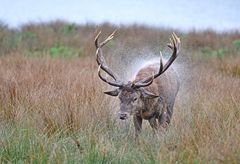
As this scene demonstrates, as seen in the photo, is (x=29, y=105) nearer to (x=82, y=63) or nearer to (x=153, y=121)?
(x=153, y=121)

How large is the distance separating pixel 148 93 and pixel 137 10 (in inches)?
878

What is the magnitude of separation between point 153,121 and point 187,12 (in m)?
21.8

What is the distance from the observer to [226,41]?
18219 millimetres

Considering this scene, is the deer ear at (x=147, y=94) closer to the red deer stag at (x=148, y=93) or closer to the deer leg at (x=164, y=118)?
the red deer stag at (x=148, y=93)

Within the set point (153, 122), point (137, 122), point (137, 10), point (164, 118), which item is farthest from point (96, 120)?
point (137, 10)

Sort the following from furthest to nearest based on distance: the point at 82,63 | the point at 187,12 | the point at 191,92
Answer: the point at 187,12 < the point at 82,63 < the point at 191,92

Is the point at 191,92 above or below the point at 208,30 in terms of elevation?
below

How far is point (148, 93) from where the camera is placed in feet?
21.5

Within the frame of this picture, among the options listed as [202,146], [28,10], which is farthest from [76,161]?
[28,10]

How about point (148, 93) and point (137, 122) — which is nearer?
point (148, 93)

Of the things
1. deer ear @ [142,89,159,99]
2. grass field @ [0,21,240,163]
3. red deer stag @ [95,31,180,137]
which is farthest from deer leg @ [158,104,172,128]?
deer ear @ [142,89,159,99]

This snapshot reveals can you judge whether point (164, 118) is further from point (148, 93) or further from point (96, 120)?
point (96, 120)

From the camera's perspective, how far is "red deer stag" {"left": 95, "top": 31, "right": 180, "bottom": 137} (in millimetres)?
6434

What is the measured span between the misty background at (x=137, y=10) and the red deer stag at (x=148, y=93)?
52.0 feet
